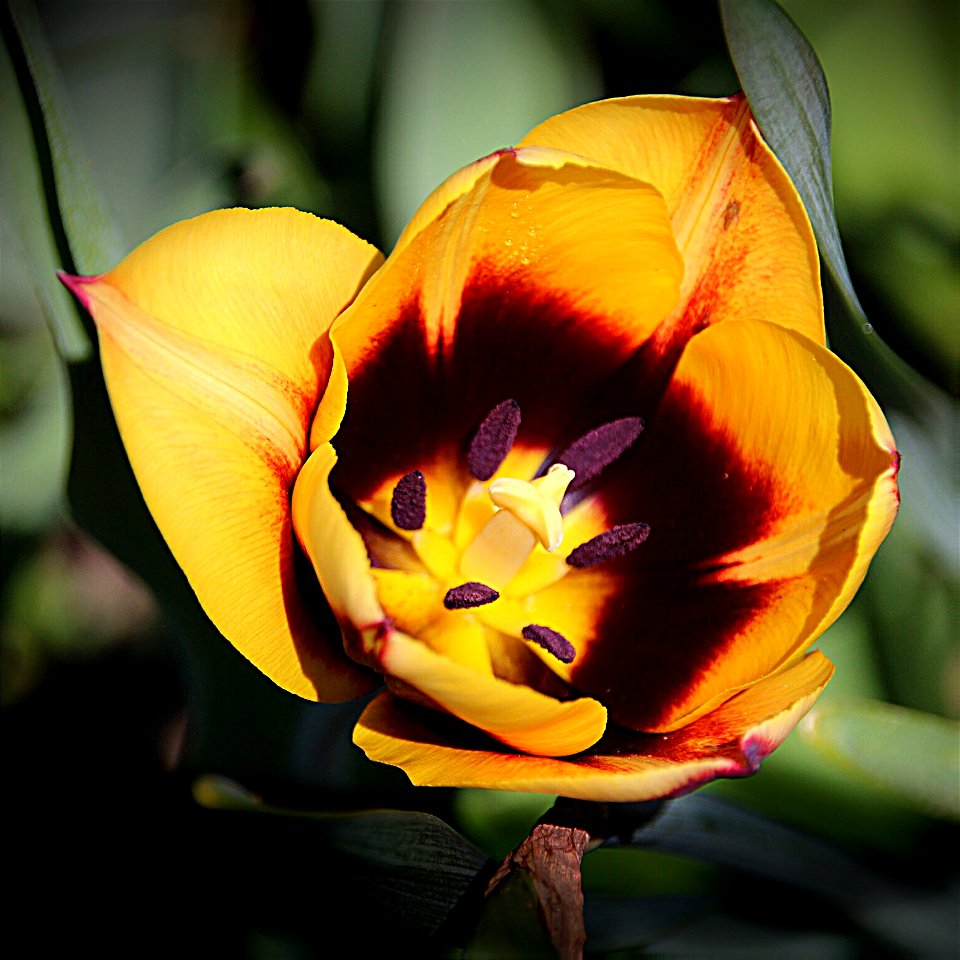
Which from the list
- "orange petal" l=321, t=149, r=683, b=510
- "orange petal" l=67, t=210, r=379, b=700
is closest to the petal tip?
"orange petal" l=67, t=210, r=379, b=700

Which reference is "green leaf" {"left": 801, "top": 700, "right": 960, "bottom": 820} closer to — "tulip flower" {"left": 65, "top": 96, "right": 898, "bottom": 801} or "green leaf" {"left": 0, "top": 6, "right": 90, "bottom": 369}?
"tulip flower" {"left": 65, "top": 96, "right": 898, "bottom": 801}

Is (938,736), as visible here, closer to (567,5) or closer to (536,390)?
(536,390)

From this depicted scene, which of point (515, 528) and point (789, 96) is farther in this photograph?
point (515, 528)

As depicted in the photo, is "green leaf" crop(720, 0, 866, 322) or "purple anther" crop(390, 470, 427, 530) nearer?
"green leaf" crop(720, 0, 866, 322)

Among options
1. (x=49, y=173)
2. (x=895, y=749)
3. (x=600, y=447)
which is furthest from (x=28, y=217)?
(x=895, y=749)

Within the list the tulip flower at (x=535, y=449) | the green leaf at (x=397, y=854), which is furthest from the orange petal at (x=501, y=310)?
the green leaf at (x=397, y=854)

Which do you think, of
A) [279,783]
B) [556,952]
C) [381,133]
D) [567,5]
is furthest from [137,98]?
[556,952]

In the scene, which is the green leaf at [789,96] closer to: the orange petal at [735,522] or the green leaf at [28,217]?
the orange petal at [735,522]

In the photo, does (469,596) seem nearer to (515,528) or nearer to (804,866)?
(515,528)
